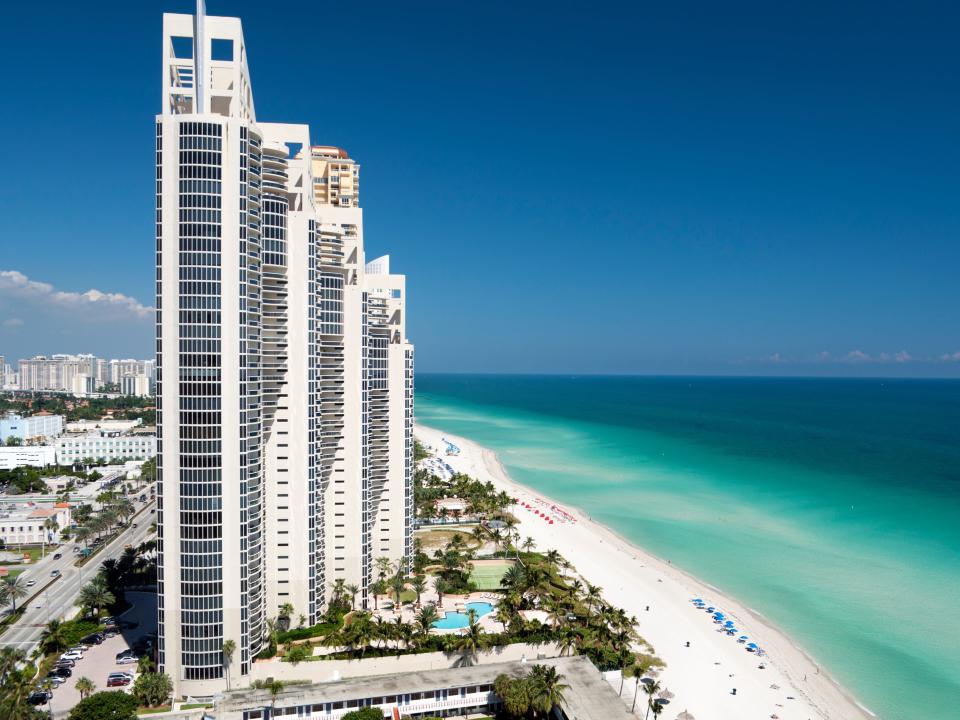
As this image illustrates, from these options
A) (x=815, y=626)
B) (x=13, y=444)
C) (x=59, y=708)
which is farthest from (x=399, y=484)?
(x=13, y=444)

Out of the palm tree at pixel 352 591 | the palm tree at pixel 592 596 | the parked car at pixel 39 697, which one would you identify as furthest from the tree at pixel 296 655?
the palm tree at pixel 592 596

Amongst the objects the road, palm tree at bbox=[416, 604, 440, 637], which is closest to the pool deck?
palm tree at bbox=[416, 604, 440, 637]

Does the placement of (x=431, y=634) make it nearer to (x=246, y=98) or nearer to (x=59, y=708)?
(x=59, y=708)

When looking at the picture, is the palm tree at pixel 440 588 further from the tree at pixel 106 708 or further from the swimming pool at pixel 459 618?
the tree at pixel 106 708

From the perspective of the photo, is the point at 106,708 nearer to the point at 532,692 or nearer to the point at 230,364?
the point at 230,364

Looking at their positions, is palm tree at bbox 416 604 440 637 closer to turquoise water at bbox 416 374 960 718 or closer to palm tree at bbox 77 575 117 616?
palm tree at bbox 77 575 117 616
